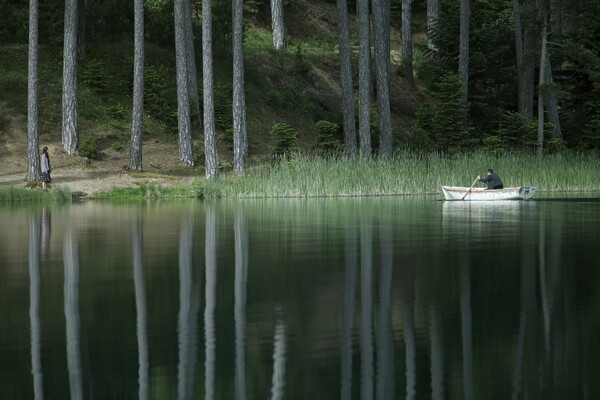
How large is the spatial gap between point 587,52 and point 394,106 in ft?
45.2

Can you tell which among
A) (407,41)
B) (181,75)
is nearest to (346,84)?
(181,75)

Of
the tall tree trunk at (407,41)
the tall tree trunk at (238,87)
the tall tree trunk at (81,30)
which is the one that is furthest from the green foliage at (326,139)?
the tall tree trunk at (407,41)

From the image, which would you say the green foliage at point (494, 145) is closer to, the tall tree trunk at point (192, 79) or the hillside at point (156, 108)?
the hillside at point (156, 108)

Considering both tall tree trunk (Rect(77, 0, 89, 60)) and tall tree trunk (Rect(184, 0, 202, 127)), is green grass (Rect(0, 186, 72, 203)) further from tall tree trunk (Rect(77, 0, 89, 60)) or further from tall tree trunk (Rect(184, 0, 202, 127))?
tall tree trunk (Rect(77, 0, 89, 60))

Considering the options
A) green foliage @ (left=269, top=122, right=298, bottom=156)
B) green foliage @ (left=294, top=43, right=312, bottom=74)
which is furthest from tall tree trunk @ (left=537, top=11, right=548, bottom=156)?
green foliage @ (left=294, top=43, right=312, bottom=74)

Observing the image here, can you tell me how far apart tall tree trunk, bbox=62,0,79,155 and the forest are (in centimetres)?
5

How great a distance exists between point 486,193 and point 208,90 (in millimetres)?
12155

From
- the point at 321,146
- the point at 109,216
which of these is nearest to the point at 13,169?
the point at 321,146

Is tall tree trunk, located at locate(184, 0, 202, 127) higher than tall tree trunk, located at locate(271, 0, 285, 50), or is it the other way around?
tall tree trunk, located at locate(271, 0, 285, 50)

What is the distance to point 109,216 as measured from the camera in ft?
88.1

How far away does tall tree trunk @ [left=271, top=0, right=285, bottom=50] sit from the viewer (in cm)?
5719

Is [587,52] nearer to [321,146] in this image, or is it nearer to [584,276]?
[321,146]

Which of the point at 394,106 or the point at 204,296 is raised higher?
the point at 394,106

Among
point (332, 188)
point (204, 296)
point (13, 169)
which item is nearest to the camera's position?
point (204, 296)
